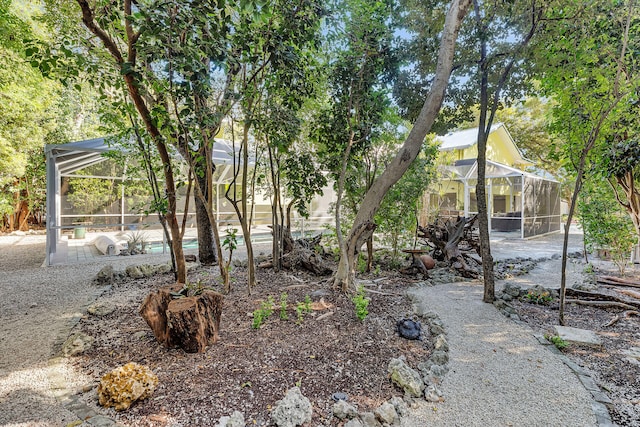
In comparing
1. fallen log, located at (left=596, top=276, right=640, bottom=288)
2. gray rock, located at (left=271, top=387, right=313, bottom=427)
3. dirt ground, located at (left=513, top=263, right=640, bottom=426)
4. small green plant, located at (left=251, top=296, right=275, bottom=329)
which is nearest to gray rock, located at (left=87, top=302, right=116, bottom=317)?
small green plant, located at (left=251, top=296, right=275, bottom=329)

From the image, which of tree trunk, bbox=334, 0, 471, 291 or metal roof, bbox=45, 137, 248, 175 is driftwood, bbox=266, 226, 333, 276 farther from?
metal roof, bbox=45, 137, 248, 175

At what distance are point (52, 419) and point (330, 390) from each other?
171 cm

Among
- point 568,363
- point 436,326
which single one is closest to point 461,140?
point 436,326

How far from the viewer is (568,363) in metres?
2.62

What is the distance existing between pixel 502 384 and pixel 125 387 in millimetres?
2672

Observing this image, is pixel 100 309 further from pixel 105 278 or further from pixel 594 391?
pixel 594 391

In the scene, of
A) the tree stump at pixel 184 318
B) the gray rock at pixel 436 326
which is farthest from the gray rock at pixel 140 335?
the gray rock at pixel 436 326

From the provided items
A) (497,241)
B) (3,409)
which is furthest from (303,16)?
(497,241)

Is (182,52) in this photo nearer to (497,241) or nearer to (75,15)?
(75,15)

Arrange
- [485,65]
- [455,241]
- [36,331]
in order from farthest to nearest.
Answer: [455,241] < [485,65] < [36,331]

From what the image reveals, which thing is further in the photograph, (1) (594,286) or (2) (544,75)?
(1) (594,286)

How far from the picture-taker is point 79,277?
550 centimetres

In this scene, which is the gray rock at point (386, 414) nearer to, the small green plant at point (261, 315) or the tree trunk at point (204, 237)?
the small green plant at point (261, 315)

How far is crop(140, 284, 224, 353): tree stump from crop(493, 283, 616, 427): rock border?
283cm
